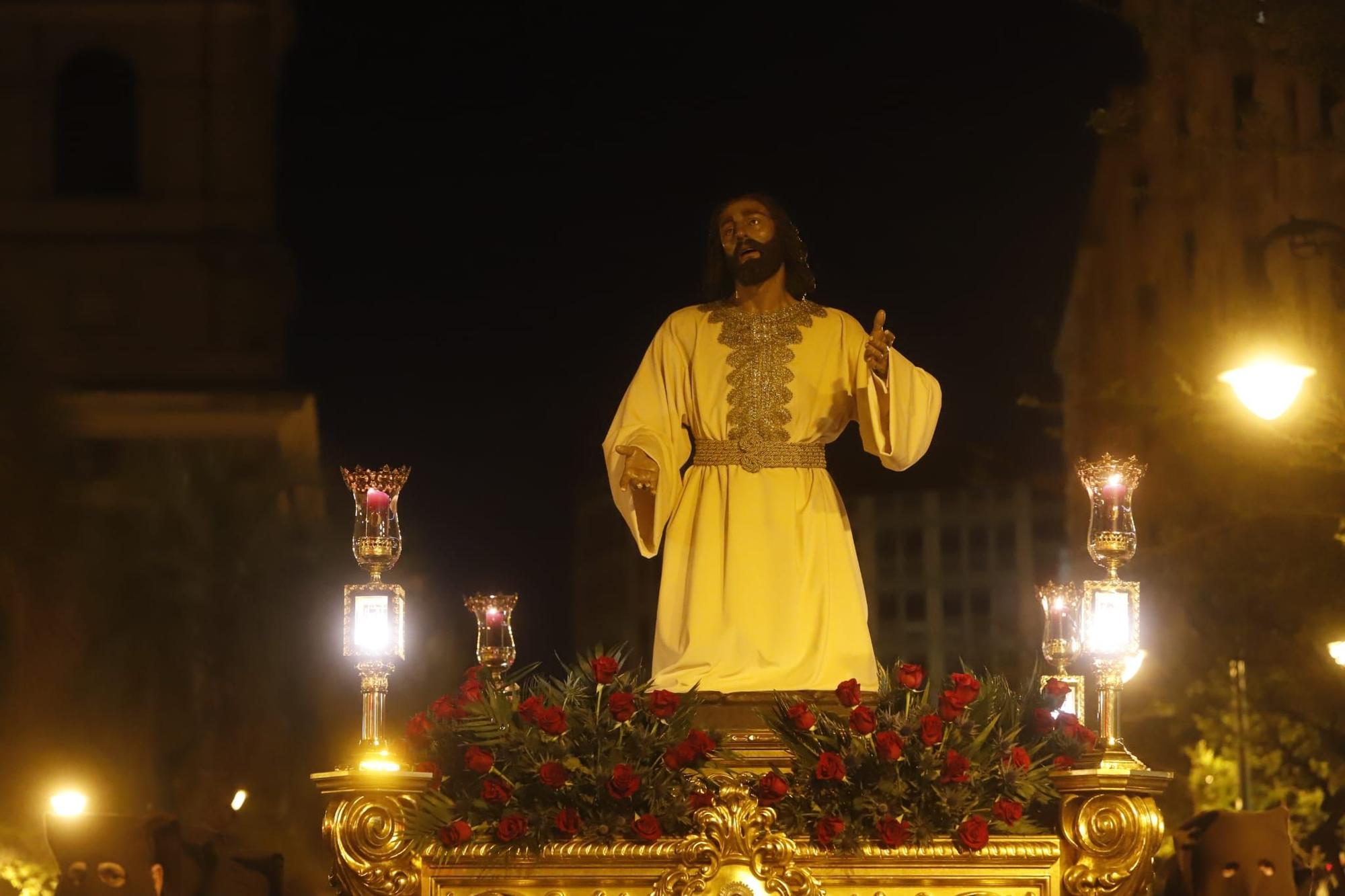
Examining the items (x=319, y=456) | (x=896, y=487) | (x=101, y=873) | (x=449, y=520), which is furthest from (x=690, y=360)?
(x=896, y=487)

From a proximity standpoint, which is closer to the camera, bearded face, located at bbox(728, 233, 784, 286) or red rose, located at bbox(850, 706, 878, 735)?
red rose, located at bbox(850, 706, 878, 735)

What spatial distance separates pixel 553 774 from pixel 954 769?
1.36 m

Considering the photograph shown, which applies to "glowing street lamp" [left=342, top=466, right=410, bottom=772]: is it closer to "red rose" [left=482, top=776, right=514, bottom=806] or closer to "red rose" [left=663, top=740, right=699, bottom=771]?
"red rose" [left=482, top=776, right=514, bottom=806]

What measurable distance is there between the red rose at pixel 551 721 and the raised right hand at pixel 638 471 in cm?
105

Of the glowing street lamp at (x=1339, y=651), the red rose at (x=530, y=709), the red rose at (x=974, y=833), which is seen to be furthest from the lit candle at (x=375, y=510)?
the glowing street lamp at (x=1339, y=651)

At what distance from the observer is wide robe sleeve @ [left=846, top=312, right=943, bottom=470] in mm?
8945

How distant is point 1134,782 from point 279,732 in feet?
52.3

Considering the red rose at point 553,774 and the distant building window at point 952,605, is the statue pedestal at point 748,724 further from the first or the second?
the distant building window at point 952,605

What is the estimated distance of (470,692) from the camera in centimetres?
855

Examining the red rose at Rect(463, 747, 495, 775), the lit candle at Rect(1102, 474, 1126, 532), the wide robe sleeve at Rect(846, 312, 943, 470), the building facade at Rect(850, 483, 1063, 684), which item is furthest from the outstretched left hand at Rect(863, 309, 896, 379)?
the building facade at Rect(850, 483, 1063, 684)

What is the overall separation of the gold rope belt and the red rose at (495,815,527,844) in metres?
1.78

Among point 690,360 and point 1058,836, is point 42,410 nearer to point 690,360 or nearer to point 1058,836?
point 690,360

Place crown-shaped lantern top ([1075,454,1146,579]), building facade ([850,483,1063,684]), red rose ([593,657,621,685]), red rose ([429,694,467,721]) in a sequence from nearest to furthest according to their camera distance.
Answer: crown-shaped lantern top ([1075,454,1146,579]) < red rose ([593,657,621,685]) < red rose ([429,694,467,721]) < building facade ([850,483,1063,684])

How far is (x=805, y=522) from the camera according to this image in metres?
9.07
